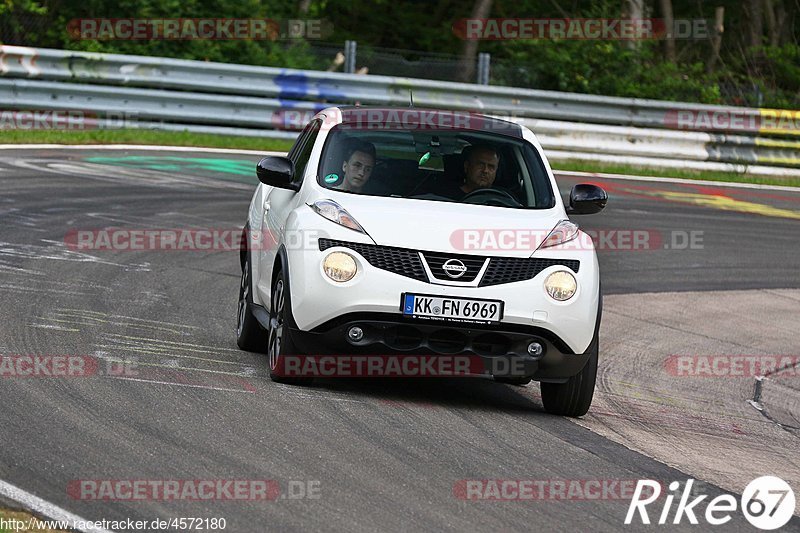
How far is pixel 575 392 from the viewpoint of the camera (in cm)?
809

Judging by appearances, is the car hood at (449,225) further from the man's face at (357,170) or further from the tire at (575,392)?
the tire at (575,392)

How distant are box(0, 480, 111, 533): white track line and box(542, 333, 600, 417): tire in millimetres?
3492

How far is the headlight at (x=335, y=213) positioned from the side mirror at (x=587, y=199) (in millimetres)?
1587

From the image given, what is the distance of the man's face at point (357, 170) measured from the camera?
27.9ft

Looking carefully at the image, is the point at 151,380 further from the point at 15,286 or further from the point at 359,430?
the point at 15,286

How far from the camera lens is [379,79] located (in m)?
22.7

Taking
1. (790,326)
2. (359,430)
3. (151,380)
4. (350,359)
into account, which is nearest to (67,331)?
(151,380)

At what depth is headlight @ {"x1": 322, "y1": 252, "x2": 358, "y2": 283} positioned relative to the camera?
A: 7.68 meters

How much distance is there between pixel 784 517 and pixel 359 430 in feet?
6.82

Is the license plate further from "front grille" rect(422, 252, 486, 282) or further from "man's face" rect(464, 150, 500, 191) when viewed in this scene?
"man's face" rect(464, 150, 500, 191)

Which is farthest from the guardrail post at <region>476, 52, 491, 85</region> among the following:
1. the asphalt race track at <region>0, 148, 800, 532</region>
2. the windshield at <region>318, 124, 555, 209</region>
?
the windshield at <region>318, 124, 555, 209</region>
